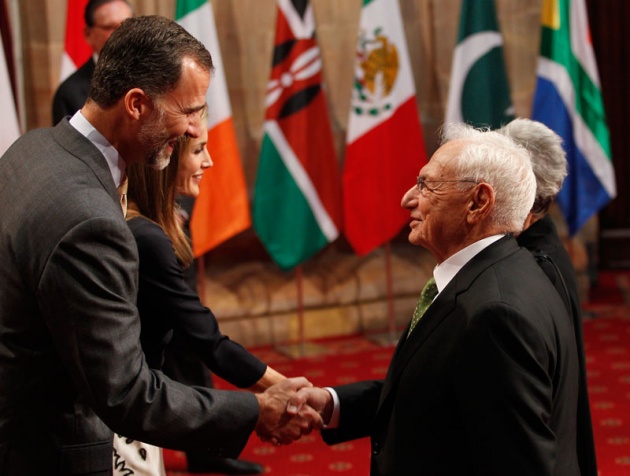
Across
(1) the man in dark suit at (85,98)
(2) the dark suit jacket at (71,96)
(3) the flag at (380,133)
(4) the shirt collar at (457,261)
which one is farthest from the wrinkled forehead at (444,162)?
(3) the flag at (380,133)

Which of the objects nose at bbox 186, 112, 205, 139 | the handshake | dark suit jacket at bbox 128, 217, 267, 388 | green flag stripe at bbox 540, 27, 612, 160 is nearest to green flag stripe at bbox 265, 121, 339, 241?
green flag stripe at bbox 540, 27, 612, 160

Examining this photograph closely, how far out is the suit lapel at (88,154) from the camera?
2.18m

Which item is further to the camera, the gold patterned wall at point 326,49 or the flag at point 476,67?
the flag at point 476,67

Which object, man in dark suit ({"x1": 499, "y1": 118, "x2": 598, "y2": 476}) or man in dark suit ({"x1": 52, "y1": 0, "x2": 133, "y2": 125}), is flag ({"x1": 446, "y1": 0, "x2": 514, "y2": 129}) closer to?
man in dark suit ({"x1": 52, "y1": 0, "x2": 133, "y2": 125})

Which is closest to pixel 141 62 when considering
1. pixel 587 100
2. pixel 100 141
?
pixel 100 141

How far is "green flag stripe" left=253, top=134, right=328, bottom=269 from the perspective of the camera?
6551 mm

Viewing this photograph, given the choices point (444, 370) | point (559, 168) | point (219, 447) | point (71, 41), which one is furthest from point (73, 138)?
point (71, 41)

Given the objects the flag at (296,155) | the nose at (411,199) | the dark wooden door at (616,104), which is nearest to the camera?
the nose at (411,199)

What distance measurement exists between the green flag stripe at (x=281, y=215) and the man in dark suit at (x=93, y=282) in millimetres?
4165

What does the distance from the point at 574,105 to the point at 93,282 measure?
5497mm

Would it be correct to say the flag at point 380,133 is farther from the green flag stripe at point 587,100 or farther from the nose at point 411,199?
the nose at point 411,199

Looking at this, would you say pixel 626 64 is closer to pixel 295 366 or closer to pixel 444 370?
pixel 295 366

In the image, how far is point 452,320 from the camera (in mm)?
2174

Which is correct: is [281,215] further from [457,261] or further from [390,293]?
[457,261]
